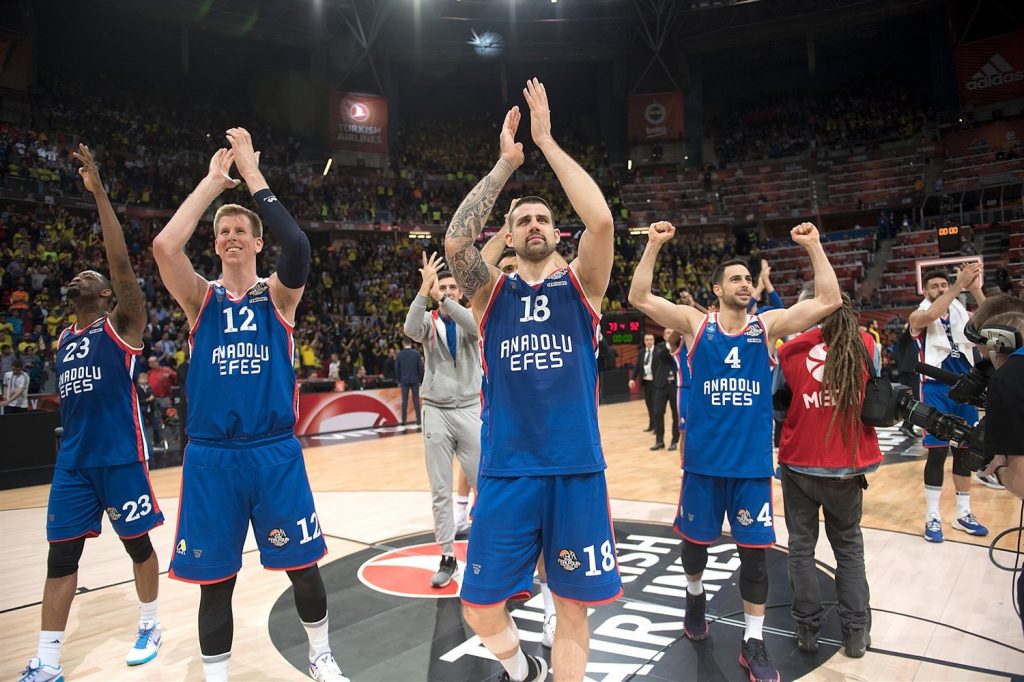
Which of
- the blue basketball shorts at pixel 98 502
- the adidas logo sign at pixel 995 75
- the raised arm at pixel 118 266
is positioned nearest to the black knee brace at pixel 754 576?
the blue basketball shorts at pixel 98 502

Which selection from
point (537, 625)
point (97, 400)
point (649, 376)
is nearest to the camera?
point (97, 400)

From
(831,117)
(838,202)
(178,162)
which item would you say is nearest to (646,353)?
(178,162)

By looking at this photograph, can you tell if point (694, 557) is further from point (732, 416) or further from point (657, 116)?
point (657, 116)

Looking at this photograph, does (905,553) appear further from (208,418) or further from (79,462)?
(79,462)

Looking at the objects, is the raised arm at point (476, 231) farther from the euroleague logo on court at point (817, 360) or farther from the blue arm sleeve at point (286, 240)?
the euroleague logo on court at point (817, 360)

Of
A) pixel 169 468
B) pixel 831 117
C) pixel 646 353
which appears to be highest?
pixel 831 117

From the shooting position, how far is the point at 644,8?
28938mm

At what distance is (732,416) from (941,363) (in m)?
3.70

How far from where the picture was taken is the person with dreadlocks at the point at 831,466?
3656 millimetres

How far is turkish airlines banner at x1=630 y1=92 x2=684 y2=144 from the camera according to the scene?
31156 millimetres

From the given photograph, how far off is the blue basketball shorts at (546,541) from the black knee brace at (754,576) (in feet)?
3.96

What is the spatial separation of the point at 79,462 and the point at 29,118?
22295 mm

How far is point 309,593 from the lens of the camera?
10.5ft

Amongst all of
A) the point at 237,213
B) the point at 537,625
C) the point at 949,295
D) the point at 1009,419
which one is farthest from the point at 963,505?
the point at 237,213
